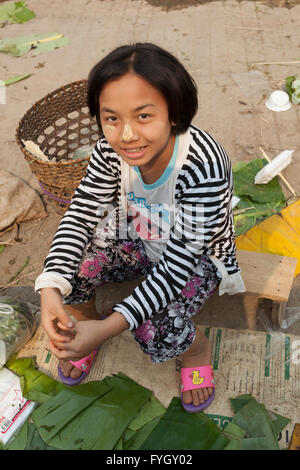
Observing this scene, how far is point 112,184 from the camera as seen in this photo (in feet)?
5.24

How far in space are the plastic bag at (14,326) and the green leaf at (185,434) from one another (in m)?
0.63

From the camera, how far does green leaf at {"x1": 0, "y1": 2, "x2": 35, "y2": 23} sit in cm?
390

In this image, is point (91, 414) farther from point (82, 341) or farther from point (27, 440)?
point (82, 341)

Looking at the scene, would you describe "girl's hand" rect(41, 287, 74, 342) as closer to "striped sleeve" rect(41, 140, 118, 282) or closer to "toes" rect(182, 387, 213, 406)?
"striped sleeve" rect(41, 140, 118, 282)

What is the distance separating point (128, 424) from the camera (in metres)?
1.57

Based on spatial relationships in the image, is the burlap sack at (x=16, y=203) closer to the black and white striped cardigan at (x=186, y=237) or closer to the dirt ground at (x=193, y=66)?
the dirt ground at (x=193, y=66)

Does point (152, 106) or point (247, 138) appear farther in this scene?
point (247, 138)

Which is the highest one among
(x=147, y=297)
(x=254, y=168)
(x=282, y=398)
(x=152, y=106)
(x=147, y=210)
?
(x=152, y=106)

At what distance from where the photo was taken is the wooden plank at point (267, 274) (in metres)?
1.69

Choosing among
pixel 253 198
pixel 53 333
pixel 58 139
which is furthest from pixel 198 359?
pixel 58 139

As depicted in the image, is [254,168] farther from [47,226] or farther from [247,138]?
[47,226]

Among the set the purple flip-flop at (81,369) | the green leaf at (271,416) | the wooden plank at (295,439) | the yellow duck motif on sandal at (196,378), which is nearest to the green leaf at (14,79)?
the purple flip-flop at (81,369)
